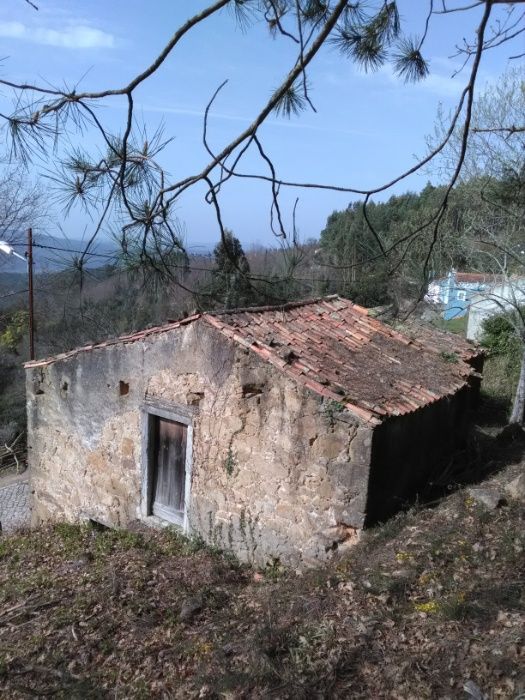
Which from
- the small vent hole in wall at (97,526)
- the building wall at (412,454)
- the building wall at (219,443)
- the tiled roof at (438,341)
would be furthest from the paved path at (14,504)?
the tiled roof at (438,341)

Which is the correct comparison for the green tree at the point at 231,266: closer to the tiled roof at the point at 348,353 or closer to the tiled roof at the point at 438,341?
the tiled roof at the point at 348,353

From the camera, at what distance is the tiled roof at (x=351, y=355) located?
20.5 ft

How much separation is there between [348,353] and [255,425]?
1.83 m

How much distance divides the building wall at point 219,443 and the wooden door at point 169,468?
271 mm

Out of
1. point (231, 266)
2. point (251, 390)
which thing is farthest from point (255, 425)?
point (231, 266)

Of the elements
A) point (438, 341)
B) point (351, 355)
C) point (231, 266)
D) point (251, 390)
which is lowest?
point (251, 390)

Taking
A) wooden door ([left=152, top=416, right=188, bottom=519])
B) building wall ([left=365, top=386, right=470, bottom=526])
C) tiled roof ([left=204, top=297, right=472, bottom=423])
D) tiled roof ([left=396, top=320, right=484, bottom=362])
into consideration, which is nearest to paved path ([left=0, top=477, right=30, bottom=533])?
wooden door ([left=152, top=416, right=188, bottom=519])

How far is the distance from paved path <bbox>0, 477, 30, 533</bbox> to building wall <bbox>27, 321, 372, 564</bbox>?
3.81m

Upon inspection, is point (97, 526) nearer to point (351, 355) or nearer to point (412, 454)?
point (351, 355)

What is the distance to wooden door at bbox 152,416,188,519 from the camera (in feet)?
24.9

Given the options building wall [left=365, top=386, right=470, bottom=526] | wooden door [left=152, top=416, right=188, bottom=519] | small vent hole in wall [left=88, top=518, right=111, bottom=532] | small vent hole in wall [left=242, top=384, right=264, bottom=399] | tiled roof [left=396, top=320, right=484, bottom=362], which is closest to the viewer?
building wall [left=365, top=386, right=470, bottom=526]

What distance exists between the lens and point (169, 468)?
25.4ft

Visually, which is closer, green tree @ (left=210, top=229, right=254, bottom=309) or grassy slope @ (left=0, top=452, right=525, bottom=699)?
green tree @ (left=210, top=229, right=254, bottom=309)

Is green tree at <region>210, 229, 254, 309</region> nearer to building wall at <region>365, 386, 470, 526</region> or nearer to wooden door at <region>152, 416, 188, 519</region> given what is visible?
building wall at <region>365, 386, 470, 526</region>
